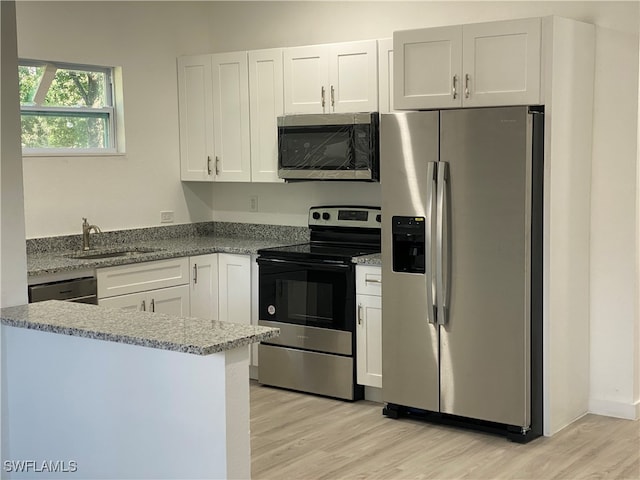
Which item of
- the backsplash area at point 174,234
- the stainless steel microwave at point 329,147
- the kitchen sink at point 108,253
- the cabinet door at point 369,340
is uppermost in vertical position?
the stainless steel microwave at point 329,147

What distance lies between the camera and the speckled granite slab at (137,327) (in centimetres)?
255

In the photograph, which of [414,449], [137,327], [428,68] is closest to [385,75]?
[428,68]

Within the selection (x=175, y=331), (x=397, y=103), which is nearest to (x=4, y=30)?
(x=175, y=331)

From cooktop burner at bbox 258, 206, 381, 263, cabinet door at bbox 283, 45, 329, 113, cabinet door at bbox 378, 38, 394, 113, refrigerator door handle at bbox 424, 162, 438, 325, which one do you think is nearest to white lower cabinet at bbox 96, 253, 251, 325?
cooktop burner at bbox 258, 206, 381, 263

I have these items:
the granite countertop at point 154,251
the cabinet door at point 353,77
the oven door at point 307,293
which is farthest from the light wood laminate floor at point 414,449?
the cabinet door at point 353,77

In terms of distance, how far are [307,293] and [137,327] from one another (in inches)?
102

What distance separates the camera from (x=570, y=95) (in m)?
4.56

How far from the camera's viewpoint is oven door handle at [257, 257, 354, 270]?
5164mm

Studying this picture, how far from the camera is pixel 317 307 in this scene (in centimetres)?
530

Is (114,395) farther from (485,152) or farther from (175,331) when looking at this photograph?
(485,152)

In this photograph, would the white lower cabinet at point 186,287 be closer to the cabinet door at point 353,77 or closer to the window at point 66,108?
the window at point 66,108

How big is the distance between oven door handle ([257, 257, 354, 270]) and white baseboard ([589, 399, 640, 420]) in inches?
62.4

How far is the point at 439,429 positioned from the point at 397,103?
1.77 meters

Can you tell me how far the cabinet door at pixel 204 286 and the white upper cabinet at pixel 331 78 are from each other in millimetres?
1113
